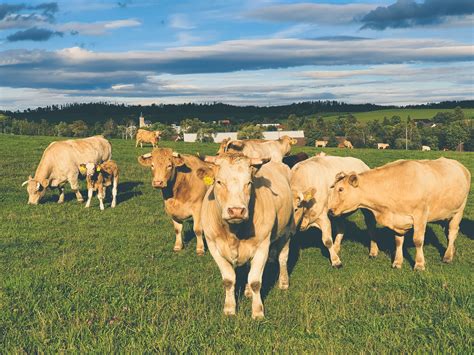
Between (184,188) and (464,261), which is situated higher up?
(184,188)

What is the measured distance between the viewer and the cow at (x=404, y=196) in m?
9.96

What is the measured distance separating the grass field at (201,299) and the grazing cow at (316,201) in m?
0.49

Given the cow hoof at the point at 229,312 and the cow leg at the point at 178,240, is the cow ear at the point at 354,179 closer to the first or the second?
the cow leg at the point at 178,240

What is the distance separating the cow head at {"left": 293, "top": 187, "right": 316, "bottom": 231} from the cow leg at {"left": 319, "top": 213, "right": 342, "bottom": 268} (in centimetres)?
27

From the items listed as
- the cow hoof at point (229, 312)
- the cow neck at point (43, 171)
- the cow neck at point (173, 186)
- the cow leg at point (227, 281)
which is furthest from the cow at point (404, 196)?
the cow neck at point (43, 171)

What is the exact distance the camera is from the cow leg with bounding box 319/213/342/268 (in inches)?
400

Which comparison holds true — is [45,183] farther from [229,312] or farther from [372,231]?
[229,312]

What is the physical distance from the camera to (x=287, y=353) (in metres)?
5.50

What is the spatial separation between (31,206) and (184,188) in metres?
8.09

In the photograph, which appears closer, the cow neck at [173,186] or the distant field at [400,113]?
the cow neck at [173,186]

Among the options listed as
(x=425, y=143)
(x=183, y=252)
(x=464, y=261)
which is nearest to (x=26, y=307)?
(x=183, y=252)

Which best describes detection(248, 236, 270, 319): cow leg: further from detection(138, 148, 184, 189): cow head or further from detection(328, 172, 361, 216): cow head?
detection(138, 148, 184, 189): cow head

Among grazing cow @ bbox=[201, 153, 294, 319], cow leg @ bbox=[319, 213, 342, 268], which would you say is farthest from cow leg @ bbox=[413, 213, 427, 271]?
grazing cow @ bbox=[201, 153, 294, 319]

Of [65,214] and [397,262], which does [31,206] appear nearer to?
[65,214]
